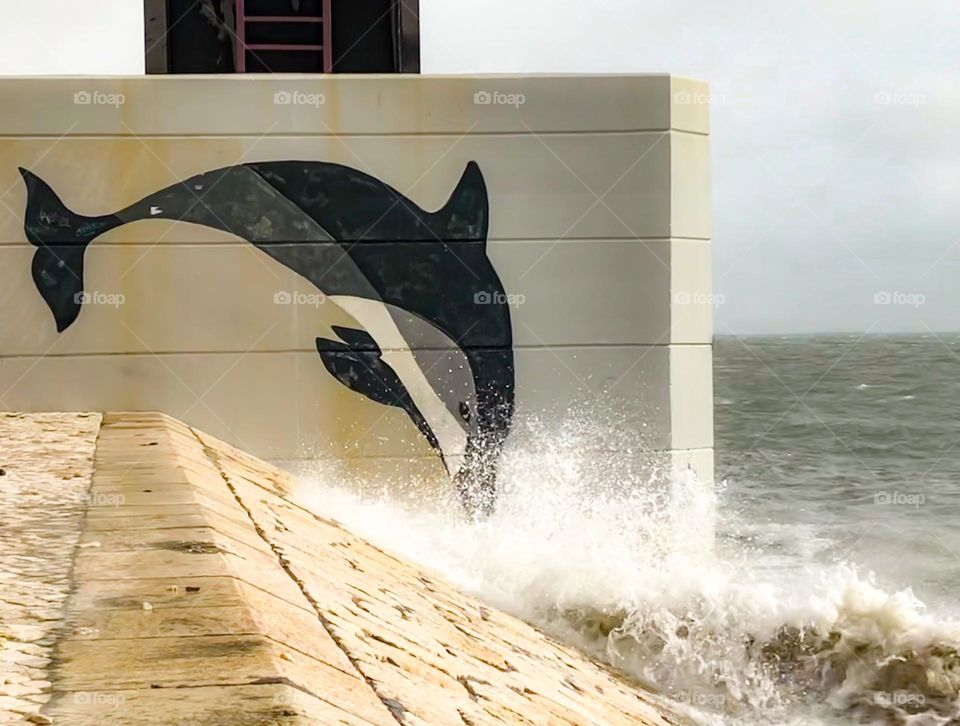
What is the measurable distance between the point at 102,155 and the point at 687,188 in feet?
14.1

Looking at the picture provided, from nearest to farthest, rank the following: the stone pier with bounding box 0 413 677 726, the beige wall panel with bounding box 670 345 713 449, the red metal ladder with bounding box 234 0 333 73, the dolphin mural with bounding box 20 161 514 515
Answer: the stone pier with bounding box 0 413 677 726 < the dolphin mural with bounding box 20 161 514 515 < the beige wall panel with bounding box 670 345 713 449 < the red metal ladder with bounding box 234 0 333 73

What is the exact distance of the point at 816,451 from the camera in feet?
86.0

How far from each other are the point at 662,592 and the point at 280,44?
19.1ft

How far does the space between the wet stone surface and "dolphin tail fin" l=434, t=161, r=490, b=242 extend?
2.90 m

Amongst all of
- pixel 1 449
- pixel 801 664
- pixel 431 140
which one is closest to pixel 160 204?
pixel 431 140

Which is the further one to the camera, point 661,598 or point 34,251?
point 34,251

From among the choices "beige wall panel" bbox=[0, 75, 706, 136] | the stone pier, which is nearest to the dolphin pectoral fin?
"beige wall panel" bbox=[0, 75, 706, 136]

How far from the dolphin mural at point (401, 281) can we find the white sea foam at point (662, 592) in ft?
1.35

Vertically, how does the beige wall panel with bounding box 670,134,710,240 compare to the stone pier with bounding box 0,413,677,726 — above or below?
above

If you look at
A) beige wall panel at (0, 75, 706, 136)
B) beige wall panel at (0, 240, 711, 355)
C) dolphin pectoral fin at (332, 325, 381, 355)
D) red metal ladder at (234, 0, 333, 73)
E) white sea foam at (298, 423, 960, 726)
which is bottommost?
white sea foam at (298, 423, 960, 726)

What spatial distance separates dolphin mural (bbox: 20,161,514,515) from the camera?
8.55 metres

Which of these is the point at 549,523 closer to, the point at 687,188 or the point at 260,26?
the point at 687,188

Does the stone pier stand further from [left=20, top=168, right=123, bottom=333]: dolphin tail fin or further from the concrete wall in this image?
[left=20, top=168, right=123, bottom=333]: dolphin tail fin

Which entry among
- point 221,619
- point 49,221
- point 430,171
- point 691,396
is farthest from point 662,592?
point 49,221
